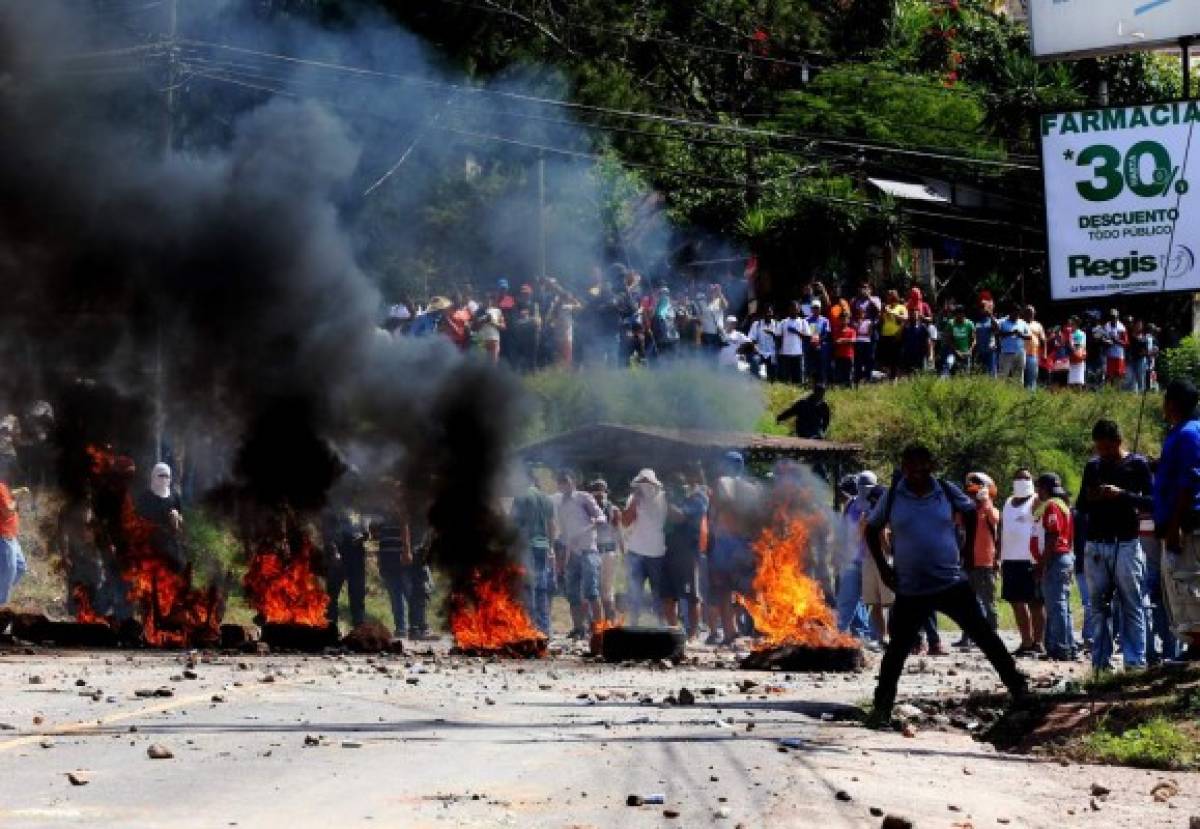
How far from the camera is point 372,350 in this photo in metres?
20.6

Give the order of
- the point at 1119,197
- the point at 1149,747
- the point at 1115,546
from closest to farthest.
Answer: the point at 1149,747 < the point at 1115,546 < the point at 1119,197

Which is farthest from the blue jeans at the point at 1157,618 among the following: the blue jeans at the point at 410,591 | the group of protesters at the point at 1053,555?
the blue jeans at the point at 410,591

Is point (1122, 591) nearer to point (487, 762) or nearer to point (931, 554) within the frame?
point (931, 554)

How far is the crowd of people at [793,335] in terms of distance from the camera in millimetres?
28172

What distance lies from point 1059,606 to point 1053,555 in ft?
1.75

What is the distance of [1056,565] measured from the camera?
1805cm

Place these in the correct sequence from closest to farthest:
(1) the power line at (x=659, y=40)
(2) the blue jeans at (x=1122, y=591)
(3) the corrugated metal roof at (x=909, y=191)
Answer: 1. (2) the blue jeans at (x=1122, y=591)
2. (1) the power line at (x=659, y=40)
3. (3) the corrugated metal roof at (x=909, y=191)

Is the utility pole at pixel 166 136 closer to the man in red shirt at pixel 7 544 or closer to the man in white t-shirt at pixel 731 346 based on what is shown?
the man in red shirt at pixel 7 544

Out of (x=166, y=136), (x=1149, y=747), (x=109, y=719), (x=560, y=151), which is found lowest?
(x=1149, y=747)

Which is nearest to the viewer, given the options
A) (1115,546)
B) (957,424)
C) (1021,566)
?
(1115,546)

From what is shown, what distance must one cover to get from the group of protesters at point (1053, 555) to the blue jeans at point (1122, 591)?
1 cm

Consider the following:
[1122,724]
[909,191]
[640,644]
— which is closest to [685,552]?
[640,644]

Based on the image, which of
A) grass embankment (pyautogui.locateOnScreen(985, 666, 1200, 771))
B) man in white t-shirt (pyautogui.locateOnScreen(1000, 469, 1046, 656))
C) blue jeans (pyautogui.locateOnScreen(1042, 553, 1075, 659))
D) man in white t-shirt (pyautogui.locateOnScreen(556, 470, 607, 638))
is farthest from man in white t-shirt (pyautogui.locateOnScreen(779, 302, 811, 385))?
grass embankment (pyautogui.locateOnScreen(985, 666, 1200, 771))

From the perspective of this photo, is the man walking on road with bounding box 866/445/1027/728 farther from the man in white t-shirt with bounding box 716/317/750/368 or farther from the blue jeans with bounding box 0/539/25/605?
the man in white t-shirt with bounding box 716/317/750/368
